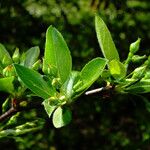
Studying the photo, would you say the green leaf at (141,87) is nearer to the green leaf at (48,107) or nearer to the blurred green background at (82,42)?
the green leaf at (48,107)

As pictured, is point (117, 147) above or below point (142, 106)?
below

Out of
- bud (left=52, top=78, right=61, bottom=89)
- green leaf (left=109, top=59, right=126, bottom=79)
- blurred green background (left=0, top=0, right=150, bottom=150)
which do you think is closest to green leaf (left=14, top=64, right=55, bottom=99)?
bud (left=52, top=78, right=61, bottom=89)

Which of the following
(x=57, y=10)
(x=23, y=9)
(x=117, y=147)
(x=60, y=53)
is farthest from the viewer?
(x=117, y=147)

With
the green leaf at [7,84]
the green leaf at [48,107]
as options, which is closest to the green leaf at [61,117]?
the green leaf at [48,107]

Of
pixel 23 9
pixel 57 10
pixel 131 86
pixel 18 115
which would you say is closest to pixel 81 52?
pixel 57 10

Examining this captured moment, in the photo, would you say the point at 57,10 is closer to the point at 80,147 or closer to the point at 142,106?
the point at 142,106

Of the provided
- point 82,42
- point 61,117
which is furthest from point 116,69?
point 82,42
